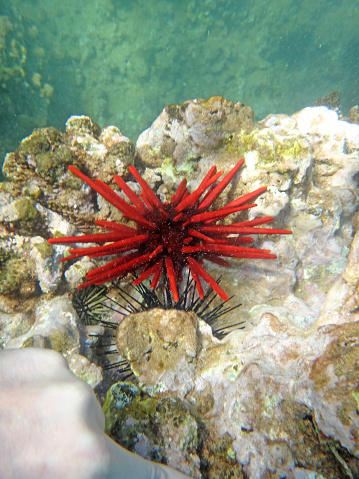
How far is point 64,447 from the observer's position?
1.35 meters

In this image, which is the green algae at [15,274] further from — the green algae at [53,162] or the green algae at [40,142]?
the green algae at [40,142]

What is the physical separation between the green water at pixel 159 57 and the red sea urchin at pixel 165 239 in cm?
1143

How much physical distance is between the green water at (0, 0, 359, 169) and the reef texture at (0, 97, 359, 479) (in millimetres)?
10298

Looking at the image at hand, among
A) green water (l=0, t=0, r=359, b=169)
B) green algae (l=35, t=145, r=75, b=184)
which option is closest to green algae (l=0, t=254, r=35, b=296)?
green algae (l=35, t=145, r=75, b=184)

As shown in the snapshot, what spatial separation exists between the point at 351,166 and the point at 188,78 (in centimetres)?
1780

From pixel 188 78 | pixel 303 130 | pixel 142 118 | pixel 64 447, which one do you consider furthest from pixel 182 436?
pixel 188 78

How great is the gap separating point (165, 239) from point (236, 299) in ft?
4.28

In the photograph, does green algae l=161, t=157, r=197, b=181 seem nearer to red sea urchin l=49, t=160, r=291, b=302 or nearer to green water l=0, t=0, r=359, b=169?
red sea urchin l=49, t=160, r=291, b=302

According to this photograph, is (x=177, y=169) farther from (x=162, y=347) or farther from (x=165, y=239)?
(x=162, y=347)

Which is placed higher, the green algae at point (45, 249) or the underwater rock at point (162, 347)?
the green algae at point (45, 249)

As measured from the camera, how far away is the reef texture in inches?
79.0

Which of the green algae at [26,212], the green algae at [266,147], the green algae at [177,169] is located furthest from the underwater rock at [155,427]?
the green algae at [266,147]

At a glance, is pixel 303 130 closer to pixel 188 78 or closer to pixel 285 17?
pixel 188 78

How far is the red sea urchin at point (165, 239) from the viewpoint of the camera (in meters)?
2.68
